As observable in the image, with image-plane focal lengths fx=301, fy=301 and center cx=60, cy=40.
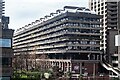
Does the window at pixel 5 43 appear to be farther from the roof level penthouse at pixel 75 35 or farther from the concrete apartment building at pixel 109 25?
the concrete apartment building at pixel 109 25

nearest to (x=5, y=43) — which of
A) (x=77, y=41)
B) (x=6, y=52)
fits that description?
(x=6, y=52)

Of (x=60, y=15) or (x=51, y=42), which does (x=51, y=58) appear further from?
(x=60, y=15)

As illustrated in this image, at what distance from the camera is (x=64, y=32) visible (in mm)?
60188

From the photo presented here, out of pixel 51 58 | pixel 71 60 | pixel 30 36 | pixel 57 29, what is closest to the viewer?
pixel 71 60

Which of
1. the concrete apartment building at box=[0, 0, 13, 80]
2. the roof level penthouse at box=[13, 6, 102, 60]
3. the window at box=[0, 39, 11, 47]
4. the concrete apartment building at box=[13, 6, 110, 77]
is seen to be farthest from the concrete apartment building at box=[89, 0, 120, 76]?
the window at box=[0, 39, 11, 47]

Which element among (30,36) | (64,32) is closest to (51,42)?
(64,32)

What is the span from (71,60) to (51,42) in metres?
10.5

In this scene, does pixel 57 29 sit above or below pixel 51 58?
above

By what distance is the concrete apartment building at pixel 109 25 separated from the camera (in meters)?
66.7

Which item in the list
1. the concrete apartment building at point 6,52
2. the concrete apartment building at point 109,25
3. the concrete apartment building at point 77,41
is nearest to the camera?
the concrete apartment building at point 6,52

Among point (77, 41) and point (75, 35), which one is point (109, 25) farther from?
point (77, 41)

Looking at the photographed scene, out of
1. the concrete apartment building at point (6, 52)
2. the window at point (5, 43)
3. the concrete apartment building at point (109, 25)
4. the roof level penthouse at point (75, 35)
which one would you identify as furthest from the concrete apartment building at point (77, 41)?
the window at point (5, 43)

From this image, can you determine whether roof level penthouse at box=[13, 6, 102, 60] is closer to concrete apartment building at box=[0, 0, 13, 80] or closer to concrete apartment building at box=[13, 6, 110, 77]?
concrete apartment building at box=[13, 6, 110, 77]

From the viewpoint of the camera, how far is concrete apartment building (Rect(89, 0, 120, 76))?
6669cm
